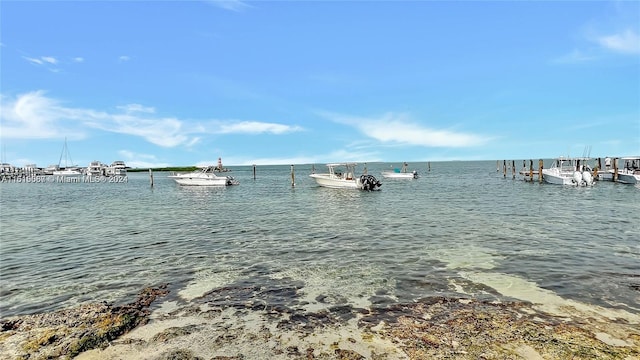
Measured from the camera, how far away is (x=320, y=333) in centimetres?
723

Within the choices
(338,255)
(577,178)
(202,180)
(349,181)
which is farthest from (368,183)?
(338,255)

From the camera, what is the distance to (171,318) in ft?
26.6

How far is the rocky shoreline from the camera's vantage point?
20.8 ft

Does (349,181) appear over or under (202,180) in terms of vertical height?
under

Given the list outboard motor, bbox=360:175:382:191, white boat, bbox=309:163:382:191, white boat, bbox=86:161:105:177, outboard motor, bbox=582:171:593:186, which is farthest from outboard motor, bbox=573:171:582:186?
white boat, bbox=86:161:105:177

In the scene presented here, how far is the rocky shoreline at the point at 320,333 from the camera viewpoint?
6.35 metres

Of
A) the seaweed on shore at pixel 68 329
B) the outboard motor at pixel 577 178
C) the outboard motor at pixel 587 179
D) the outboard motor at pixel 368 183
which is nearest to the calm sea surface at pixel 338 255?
the seaweed on shore at pixel 68 329

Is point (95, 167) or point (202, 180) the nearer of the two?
point (202, 180)

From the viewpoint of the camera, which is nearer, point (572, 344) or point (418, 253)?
point (572, 344)

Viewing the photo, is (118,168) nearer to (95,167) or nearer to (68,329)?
(95,167)

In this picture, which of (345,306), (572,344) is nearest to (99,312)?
(345,306)

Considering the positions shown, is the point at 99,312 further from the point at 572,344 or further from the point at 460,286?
the point at 572,344

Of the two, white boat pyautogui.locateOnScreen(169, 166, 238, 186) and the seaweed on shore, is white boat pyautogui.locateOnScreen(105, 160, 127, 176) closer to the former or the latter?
white boat pyautogui.locateOnScreen(169, 166, 238, 186)

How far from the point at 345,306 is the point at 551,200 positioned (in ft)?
102
